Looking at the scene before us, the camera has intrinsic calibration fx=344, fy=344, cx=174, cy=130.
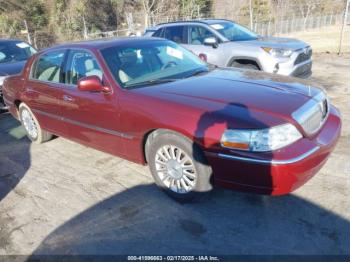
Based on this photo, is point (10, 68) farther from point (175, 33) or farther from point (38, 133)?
point (175, 33)

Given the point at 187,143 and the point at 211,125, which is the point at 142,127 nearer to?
the point at 187,143

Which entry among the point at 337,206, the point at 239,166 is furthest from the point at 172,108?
the point at 337,206

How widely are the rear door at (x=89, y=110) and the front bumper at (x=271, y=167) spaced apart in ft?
4.49

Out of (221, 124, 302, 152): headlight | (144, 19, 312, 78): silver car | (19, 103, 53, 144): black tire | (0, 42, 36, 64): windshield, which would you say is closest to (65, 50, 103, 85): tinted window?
(19, 103, 53, 144): black tire

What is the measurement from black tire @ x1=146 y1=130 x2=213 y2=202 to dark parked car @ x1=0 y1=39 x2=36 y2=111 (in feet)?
17.7

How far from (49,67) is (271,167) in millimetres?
3601

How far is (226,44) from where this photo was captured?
7.62 m

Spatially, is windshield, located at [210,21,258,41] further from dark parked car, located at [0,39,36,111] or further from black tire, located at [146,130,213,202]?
black tire, located at [146,130,213,202]

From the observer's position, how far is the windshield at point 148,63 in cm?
402

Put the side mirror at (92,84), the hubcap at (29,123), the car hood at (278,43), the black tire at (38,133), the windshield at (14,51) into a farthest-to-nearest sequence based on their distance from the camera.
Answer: the windshield at (14,51) < the car hood at (278,43) < the hubcap at (29,123) < the black tire at (38,133) < the side mirror at (92,84)

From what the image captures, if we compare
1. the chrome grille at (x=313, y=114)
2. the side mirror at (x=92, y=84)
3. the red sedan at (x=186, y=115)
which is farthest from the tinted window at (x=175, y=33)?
the chrome grille at (x=313, y=114)

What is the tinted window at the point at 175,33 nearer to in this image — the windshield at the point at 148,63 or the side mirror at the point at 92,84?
the windshield at the point at 148,63

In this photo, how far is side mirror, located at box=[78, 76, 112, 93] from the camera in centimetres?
383

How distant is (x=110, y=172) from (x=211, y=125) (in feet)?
6.31
